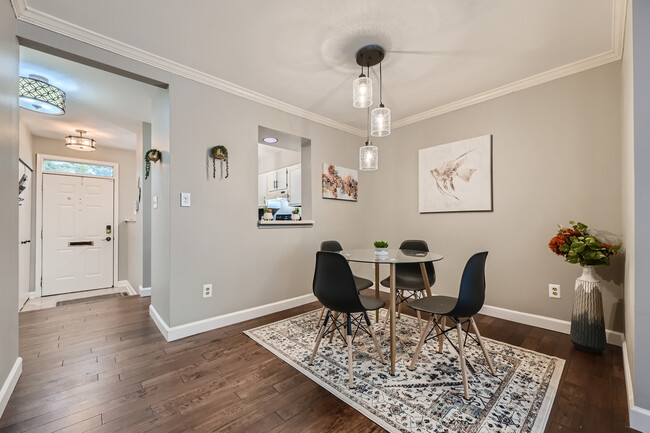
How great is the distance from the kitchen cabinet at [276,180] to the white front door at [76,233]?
2.81m

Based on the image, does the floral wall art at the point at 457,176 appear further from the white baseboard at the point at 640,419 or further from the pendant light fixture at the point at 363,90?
the white baseboard at the point at 640,419

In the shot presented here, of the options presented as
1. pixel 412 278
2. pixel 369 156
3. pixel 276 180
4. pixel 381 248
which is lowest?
pixel 412 278

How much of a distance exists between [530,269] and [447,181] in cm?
127

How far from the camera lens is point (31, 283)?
162 inches

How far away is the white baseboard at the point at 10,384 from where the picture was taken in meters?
1.54

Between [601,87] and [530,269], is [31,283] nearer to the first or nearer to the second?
[530,269]

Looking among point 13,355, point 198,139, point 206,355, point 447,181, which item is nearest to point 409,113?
point 447,181

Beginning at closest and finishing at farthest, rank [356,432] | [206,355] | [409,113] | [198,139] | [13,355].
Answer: [356,432]
[13,355]
[206,355]
[198,139]
[409,113]

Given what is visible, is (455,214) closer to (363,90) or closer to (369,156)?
(369,156)

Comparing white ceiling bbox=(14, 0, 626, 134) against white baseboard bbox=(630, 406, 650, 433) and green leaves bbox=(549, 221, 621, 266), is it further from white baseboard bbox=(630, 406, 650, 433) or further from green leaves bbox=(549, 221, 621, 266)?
white baseboard bbox=(630, 406, 650, 433)

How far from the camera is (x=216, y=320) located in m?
2.74

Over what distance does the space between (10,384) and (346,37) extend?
3.26m

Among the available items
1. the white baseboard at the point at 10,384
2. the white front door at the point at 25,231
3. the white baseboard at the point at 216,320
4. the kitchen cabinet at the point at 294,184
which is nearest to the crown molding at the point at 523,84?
the kitchen cabinet at the point at 294,184

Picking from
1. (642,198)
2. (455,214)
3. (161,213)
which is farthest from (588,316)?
(161,213)
